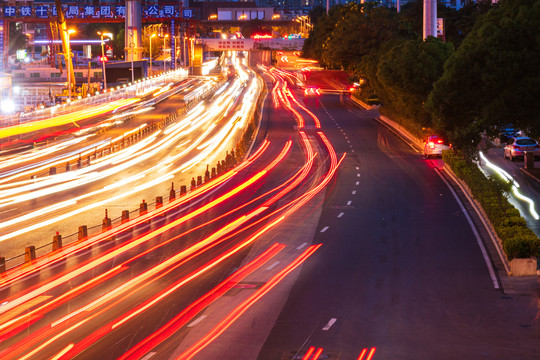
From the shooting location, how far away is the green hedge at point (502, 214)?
2380 centimetres

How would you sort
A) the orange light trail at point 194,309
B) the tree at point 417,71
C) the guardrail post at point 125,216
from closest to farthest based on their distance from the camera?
the orange light trail at point 194,309
the guardrail post at point 125,216
the tree at point 417,71

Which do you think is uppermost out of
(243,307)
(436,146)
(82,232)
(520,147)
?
(520,147)

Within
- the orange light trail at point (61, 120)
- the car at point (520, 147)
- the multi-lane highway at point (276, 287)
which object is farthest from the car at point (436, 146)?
the orange light trail at point (61, 120)

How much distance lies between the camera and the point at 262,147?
61.2 meters

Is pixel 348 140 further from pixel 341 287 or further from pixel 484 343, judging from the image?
pixel 484 343

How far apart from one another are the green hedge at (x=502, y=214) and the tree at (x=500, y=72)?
270 centimetres

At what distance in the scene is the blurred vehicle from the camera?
Answer: 360 ft

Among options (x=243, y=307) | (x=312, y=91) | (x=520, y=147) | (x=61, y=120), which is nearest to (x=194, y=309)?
(x=243, y=307)

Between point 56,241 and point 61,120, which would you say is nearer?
point 56,241

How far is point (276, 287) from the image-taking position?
73.9 ft

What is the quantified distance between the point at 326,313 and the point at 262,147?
41537 mm

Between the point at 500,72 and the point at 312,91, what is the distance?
82190mm

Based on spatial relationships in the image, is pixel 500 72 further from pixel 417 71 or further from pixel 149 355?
pixel 417 71

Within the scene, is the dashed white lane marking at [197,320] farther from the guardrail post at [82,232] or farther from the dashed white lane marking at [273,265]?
the guardrail post at [82,232]
